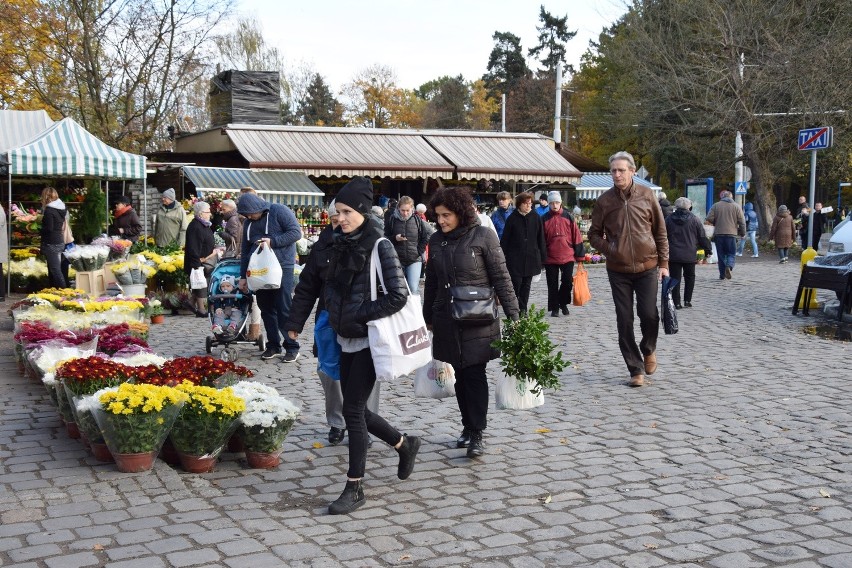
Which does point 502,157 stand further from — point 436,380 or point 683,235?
point 436,380

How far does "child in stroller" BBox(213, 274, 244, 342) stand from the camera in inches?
400

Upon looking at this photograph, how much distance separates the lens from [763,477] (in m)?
5.82

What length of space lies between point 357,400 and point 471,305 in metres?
1.21

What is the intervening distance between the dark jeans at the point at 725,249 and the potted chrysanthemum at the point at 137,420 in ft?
52.1

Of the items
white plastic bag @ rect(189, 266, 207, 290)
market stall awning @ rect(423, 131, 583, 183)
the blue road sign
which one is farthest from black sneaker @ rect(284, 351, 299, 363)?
market stall awning @ rect(423, 131, 583, 183)

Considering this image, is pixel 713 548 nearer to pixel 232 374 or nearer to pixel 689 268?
pixel 232 374

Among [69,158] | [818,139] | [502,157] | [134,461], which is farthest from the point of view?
[502,157]

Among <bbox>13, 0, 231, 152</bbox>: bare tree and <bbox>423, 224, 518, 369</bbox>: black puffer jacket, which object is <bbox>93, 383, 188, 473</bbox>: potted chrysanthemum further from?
<bbox>13, 0, 231, 152</bbox>: bare tree

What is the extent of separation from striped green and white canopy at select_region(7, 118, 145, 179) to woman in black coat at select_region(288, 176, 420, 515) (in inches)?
461

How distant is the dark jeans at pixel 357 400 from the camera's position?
17.1ft

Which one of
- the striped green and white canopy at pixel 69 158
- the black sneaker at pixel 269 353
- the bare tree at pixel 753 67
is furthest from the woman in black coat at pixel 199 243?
the bare tree at pixel 753 67

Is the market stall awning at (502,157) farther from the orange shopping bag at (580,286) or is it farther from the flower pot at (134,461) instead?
the flower pot at (134,461)

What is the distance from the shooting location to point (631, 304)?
28.7 feet

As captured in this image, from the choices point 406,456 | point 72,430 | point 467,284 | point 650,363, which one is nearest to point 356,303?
point 406,456
